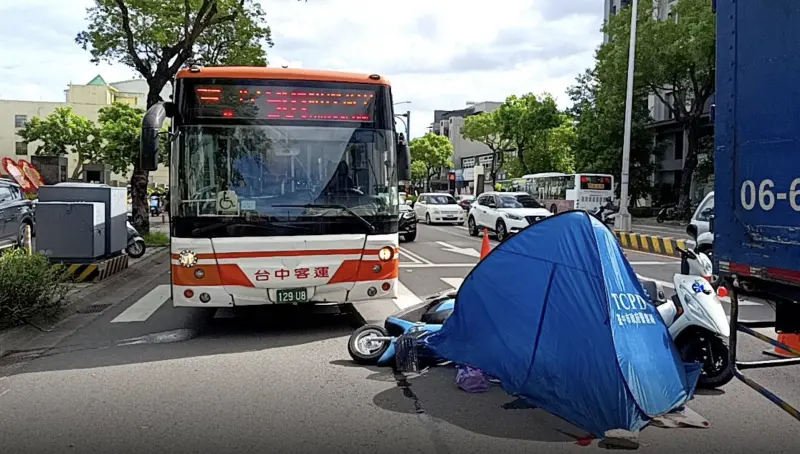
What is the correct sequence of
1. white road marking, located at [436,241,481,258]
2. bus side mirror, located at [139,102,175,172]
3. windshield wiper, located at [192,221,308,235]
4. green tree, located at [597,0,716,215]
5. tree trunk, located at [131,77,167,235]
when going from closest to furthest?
bus side mirror, located at [139,102,175,172] < windshield wiper, located at [192,221,308,235] < tree trunk, located at [131,77,167,235] < white road marking, located at [436,241,481,258] < green tree, located at [597,0,716,215]

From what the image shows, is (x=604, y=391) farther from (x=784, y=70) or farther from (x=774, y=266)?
(x=784, y=70)

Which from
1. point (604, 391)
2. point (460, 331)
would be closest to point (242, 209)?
point (460, 331)

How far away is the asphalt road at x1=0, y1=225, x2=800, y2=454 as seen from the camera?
15.3 feet

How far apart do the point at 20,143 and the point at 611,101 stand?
5548 centimetres

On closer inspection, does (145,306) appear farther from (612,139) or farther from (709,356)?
(612,139)

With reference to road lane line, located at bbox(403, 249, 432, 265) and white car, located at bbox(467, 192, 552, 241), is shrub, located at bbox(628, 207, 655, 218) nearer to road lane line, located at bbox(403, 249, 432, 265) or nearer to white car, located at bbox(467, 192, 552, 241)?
white car, located at bbox(467, 192, 552, 241)

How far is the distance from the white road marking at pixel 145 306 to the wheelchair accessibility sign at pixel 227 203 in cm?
254

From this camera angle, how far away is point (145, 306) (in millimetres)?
10031

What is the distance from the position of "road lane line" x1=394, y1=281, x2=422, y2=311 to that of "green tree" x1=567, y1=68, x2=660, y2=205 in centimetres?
2884

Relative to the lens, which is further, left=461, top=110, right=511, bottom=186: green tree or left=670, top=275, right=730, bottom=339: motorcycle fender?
left=461, top=110, right=511, bottom=186: green tree

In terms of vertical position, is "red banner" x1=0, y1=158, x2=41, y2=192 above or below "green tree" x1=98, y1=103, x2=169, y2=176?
below

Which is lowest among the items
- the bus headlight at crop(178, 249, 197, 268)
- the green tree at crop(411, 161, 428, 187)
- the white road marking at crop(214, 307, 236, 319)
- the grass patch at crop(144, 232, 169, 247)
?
the white road marking at crop(214, 307, 236, 319)

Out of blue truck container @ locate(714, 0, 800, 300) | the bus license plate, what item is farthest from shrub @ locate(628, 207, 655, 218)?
blue truck container @ locate(714, 0, 800, 300)

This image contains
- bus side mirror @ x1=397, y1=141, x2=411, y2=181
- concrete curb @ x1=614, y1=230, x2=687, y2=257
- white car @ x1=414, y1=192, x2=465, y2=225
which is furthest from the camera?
white car @ x1=414, y1=192, x2=465, y2=225
